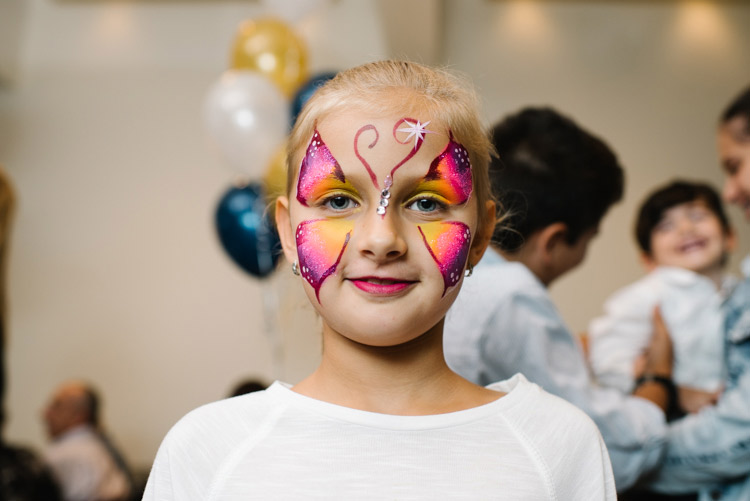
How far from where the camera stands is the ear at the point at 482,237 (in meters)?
1.02

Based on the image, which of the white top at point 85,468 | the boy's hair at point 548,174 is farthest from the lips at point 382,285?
A: the white top at point 85,468

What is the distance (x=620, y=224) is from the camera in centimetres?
506

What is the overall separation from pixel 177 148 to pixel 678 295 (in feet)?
12.2

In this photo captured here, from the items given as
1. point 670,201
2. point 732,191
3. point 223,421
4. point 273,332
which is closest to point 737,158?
point 732,191

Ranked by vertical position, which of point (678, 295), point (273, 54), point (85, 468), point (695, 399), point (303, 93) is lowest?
point (85, 468)

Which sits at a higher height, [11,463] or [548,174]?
[548,174]

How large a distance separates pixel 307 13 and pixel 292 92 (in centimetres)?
50

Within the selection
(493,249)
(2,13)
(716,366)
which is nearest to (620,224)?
(716,366)

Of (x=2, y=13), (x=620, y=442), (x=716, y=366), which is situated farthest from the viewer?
(x=2, y=13)

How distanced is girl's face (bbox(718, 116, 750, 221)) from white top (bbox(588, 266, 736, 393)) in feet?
1.27

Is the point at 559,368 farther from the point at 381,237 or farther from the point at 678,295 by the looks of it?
the point at 678,295

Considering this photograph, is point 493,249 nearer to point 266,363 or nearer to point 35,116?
point 266,363

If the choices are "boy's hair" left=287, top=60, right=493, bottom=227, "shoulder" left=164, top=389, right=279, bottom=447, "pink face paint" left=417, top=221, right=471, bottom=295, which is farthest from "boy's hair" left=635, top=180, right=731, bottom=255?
"shoulder" left=164, top=389, right=279, bottom=447

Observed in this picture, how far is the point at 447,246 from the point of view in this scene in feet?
3.05
